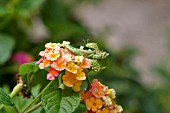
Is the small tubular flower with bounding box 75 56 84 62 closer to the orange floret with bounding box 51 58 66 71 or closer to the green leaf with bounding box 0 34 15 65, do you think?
the orange floret with bounding box 51 58 66 71

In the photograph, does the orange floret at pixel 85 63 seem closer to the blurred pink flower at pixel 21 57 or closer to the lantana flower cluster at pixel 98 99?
the lantana flower cluster at pixel 98 99

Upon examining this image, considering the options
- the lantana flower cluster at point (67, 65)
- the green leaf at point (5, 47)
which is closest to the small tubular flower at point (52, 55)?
the lantana flower cluster at point (67, 65)

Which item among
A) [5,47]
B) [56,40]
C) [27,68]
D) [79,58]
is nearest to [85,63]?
[79,58]

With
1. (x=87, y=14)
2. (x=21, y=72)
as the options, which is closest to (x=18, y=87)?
(x=21, y=72)

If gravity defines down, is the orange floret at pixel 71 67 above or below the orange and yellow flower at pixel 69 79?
above

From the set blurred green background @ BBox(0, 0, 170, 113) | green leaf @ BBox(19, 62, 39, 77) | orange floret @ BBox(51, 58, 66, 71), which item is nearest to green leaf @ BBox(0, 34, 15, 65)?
blurred green background @ BBox(0, 0, 170, 113)

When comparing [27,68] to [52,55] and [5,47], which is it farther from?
[5,47]

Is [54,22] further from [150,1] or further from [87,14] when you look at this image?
[150,1]
